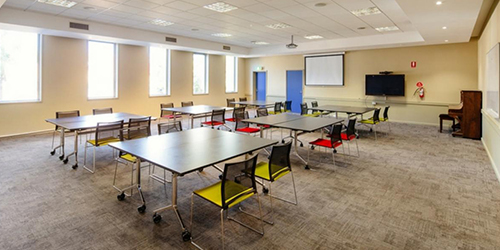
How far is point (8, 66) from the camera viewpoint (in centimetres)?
752

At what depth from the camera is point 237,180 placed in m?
2.60

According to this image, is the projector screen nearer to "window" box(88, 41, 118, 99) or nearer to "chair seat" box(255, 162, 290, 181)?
"window" box(88, 41, 118, 99)

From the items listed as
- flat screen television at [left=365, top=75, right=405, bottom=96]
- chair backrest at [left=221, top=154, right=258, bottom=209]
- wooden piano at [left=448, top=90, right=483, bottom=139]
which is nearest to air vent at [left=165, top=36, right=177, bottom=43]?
flat screen television at [left=365, top=75, right=405, bottom=96]

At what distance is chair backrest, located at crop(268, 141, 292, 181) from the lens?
3072 mm

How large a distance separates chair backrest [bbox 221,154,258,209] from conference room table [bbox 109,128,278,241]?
0.24 m

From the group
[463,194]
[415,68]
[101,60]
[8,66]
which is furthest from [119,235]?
[415,68]

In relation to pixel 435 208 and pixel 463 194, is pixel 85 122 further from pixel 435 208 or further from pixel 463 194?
pixel 463 194

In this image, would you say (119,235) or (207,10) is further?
(207,10)

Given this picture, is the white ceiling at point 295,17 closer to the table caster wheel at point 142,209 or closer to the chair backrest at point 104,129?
the chair backrest at point 104,129

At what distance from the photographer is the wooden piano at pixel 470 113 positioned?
718 cm

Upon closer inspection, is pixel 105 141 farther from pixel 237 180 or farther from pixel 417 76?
pixel 417 76

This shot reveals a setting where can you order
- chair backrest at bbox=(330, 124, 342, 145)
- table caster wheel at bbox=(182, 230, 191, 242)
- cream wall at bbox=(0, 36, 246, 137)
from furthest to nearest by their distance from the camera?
cream wall at bbox=(0, 36, 246, 137) < chair backrest at bbox=(330, 124, 342, 145) < table caster wheel at bbox=(182, 230, 191, 242)

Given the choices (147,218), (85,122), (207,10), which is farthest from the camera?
(207,10)

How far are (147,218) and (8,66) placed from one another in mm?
7450
